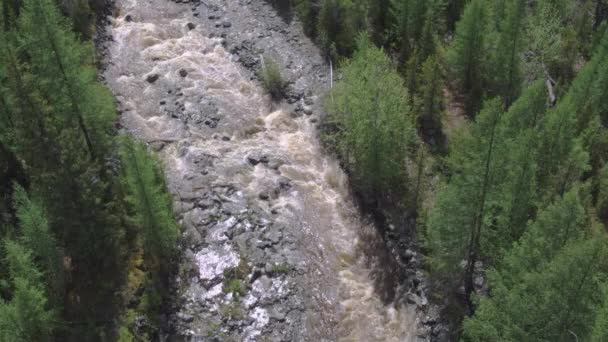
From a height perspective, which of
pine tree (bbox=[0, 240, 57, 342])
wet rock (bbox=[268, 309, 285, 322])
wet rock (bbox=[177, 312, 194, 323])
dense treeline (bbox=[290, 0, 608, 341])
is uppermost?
dense treeline (bbox=[290, 0, 608, 341])

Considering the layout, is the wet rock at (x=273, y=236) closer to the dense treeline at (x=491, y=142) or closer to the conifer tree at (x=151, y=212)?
the conifer tree at (x=151, y=212)

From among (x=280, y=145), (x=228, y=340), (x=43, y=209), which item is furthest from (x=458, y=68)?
(x=43, y=209)

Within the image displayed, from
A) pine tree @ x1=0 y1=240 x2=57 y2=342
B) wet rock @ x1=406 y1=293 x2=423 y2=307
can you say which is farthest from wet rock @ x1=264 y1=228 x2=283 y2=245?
pine tree @ x1=0 y1=240 x2=57 y2=342

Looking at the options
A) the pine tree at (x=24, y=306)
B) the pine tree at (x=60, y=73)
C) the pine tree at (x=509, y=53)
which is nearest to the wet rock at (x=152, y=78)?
the pine tree at (x=60, y=73)

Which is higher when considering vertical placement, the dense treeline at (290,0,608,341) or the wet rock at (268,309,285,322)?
the dense treeline at (290,0,608,341)

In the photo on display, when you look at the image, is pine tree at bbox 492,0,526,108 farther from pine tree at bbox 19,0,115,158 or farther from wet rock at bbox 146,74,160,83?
pine tree at bbox 19,0,115,158
